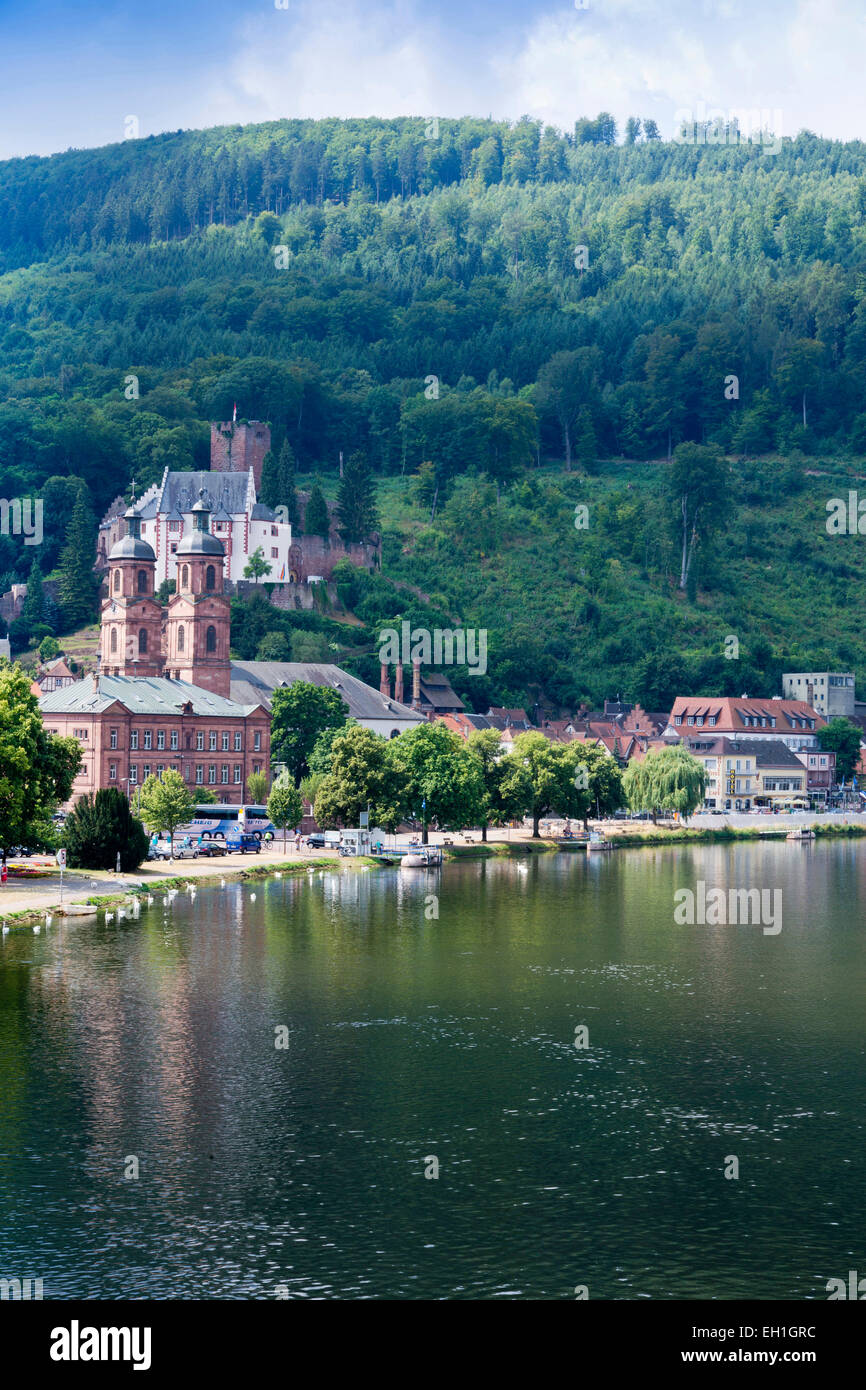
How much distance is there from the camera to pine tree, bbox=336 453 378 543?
614 feet

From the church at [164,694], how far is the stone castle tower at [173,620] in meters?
0.09

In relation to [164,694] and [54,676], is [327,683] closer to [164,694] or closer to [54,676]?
[54,676]

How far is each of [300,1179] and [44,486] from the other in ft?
548

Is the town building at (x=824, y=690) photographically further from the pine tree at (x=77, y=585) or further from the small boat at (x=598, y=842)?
the pine tree at (x=77, y=585)

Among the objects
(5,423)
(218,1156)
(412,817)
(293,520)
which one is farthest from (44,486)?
(218,1156)

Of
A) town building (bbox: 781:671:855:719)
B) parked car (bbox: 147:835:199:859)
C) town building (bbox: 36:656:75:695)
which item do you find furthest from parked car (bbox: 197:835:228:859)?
town building (bbox: 781:671:855:719)

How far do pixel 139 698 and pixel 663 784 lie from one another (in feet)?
159

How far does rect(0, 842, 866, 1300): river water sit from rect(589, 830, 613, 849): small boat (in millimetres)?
56705

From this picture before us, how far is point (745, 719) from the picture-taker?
182m

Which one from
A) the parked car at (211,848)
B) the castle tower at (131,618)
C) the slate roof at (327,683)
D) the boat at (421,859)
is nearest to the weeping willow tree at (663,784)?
the slate roof at (327,683)

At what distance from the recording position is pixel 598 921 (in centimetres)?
7512

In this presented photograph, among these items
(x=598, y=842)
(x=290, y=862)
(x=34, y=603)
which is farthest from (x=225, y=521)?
(x=290, y=862)
